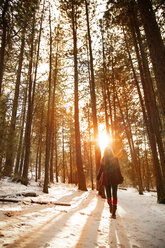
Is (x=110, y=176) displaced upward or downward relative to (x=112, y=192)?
upward

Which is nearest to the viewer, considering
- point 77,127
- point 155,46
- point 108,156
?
point 155,46

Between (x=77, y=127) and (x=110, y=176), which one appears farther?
(x=77, y=127)

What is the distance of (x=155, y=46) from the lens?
12.2ft

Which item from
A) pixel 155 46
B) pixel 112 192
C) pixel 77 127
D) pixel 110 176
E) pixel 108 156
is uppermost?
pixel 77 127

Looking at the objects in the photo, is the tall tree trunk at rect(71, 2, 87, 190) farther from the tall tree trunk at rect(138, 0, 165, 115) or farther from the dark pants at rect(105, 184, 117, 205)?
the tall tree trunk at rect(138, 0, 165, 115)

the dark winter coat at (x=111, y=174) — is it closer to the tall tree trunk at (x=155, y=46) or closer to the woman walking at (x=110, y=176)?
the woman walking at (x=110, y=176)

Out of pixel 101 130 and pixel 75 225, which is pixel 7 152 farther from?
pixel 101 130

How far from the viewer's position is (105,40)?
1306cm

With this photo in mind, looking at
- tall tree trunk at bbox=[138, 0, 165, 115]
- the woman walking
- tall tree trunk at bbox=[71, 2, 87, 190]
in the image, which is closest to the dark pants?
the woman walking

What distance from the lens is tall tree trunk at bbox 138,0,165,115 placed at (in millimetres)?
3525

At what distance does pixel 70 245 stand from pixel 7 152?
19.4 feet

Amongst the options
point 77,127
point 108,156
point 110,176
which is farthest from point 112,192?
point 77,127

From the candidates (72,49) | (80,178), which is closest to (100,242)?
(80,178)

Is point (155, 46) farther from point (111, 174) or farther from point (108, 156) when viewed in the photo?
point (111, 174)
